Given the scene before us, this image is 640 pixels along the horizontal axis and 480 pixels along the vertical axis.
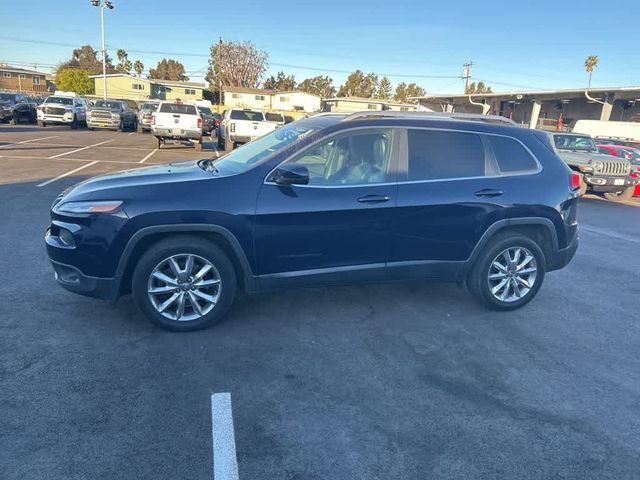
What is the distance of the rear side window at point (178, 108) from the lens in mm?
18422

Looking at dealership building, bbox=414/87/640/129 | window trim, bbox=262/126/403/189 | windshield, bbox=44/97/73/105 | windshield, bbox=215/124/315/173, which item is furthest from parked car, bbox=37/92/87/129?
dealership building, bbox=414/87/640/129

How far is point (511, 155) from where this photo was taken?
4656mm

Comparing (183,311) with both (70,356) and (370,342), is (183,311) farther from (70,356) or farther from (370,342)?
(370,342)

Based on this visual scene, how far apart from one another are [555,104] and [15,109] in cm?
3986

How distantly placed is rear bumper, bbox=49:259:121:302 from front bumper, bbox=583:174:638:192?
1283cm

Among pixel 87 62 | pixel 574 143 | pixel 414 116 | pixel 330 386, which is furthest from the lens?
pixel 87 62

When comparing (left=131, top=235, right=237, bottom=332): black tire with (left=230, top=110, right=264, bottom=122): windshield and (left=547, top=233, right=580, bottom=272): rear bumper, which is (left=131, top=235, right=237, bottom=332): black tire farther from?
(left=230, top=110, right=264, bottom=122): windshield

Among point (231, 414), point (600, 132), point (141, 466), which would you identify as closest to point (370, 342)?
point (231, 414)

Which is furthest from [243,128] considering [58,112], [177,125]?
[58,112]

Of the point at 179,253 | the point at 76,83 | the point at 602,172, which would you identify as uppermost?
the point at 76,83

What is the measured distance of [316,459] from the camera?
8.63 ft

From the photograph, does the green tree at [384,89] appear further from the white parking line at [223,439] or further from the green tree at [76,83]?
the white parking line at [223,439]

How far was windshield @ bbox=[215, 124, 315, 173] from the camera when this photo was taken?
414cm

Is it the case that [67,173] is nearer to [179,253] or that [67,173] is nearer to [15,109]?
[179,253]
